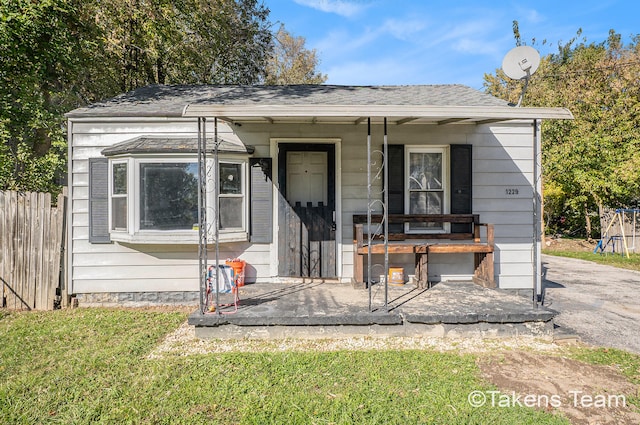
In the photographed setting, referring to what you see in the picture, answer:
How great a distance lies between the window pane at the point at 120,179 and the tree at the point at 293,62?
13717 millimetres

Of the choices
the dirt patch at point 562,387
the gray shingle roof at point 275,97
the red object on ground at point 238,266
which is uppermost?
the gray shingle roof at point 275,97

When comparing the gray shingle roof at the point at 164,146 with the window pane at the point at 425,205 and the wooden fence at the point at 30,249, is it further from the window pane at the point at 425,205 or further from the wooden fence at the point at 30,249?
the window pane at the point at 425,205

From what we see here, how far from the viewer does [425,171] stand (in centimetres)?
552

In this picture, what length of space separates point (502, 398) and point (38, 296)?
609 cm

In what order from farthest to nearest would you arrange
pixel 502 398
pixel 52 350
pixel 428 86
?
pixel 428 86, pixel 52 350, pixel 502 398

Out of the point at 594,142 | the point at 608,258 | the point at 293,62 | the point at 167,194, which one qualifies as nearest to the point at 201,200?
the point at 167,194

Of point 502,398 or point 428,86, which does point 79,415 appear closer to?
point 502,398

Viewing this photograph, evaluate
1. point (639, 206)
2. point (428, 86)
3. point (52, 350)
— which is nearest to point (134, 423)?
point (52, 350)

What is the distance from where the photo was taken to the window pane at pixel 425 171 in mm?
5477

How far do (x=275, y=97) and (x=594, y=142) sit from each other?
1140 cm

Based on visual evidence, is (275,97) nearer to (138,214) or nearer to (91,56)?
(138,214)

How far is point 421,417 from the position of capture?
8.23 feet

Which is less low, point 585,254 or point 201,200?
point 201,200

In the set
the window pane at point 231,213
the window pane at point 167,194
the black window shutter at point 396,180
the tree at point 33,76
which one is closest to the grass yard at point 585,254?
the black window shutter at point 396,180
